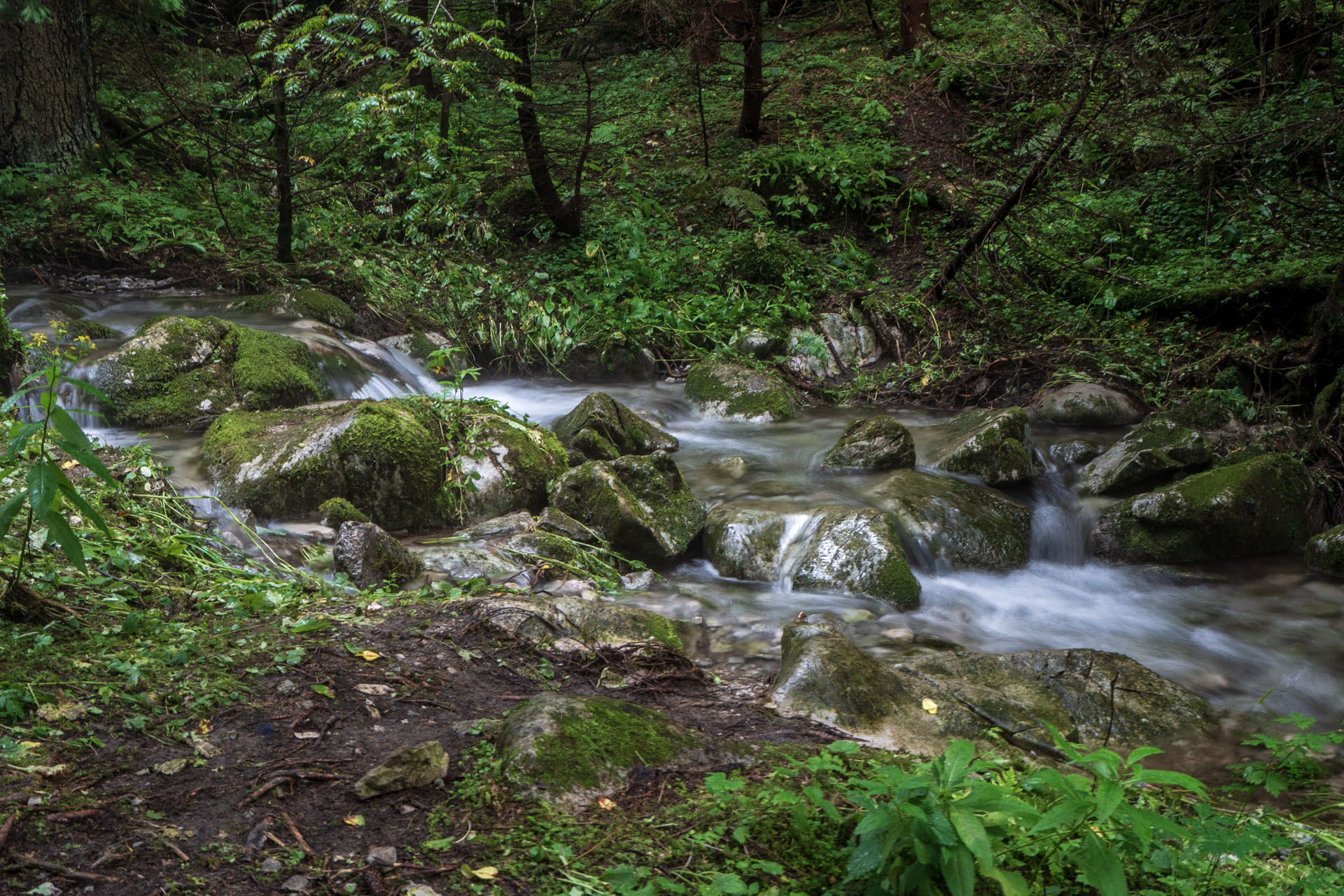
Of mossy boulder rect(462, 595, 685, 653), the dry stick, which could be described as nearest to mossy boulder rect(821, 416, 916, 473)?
the dry stick

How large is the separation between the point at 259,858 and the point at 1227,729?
14.4ft

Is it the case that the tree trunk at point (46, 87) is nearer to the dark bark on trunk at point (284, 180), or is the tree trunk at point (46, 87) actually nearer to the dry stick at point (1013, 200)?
the dark bark on trunk at point (284, 180)

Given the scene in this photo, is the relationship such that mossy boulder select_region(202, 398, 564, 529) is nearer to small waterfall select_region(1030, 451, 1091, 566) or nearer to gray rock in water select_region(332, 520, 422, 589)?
gray rock in water select_region(332, 520, 422, 589)

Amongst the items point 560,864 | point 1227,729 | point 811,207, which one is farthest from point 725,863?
point 811,207

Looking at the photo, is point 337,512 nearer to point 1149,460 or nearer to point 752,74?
point 1149,460

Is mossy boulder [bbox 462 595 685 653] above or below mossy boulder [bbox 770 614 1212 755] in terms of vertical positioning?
above

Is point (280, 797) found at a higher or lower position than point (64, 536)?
lower

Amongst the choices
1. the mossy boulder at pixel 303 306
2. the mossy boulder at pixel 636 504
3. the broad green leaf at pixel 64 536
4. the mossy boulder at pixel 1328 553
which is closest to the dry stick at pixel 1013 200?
the mossy boulder at pixel 1328 553

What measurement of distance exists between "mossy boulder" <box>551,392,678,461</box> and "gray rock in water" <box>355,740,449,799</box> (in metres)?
4.71

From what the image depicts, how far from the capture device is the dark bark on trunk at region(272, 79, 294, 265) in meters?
8.80

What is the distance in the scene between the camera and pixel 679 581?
19.4ft

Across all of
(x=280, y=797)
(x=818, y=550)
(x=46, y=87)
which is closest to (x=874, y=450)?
(x=818, y=550)

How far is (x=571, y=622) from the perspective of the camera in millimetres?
4203

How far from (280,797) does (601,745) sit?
35.6 inches
